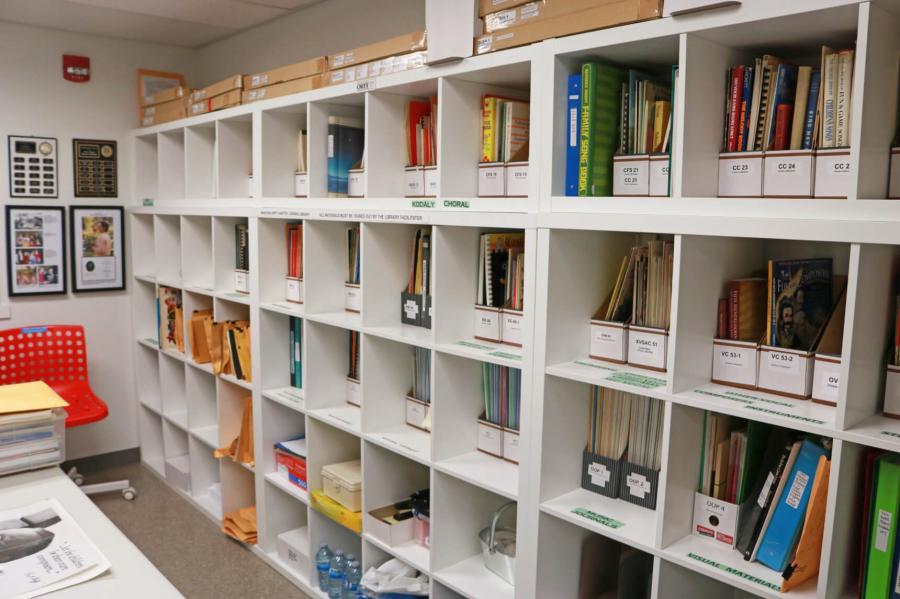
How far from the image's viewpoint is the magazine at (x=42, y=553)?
4.96 ft

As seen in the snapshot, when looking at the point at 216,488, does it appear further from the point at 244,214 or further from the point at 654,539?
the point at 654,539

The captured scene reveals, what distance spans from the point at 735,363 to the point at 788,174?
46 cm

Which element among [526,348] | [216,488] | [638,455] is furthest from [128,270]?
[638,455]

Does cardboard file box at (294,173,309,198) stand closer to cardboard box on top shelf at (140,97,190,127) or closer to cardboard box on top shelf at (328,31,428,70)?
cardboard box on top shelf at (328,31,428,70)

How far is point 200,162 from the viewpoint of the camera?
3.72m

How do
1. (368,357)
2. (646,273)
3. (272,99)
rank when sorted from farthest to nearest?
(272,99), (368,357), (646,273)

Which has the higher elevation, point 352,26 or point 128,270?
point 352,26

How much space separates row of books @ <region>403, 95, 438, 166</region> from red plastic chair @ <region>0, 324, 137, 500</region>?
2.26 meters

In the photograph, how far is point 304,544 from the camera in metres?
3.12

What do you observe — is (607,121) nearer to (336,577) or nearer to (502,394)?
(502,394)

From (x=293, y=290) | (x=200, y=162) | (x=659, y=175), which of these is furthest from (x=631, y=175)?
(x=200, y=162)

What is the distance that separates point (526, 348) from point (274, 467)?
167 cm

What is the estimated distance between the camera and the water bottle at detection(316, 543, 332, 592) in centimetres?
289

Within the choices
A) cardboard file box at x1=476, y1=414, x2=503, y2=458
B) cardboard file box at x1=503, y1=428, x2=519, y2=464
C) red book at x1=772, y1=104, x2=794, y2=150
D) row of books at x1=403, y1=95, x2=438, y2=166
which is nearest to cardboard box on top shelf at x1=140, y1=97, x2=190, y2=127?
row of books at x1=403, y1=95, x2=438, y2=166
